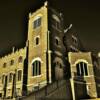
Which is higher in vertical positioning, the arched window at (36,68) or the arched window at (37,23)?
the arched window at (37,23)

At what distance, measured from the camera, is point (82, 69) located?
26281 millimetres

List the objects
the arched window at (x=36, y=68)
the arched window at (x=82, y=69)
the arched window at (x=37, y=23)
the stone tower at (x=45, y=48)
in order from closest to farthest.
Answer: the stone tower at (x=45, y=48)
the arched window at (x=82, y=69)
the arched window at (x=36, y=68)
the arched window at (x=37, y=23)

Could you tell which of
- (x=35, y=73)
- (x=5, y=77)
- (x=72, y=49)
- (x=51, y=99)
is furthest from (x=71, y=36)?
(x=51, y=99)

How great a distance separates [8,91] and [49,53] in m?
11.9

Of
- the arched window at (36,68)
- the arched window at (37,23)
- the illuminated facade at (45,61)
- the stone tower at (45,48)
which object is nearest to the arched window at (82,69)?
the illuminated facade at (45,61)

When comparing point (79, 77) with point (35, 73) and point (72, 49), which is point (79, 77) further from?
point (72, 49)

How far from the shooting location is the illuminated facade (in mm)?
25234

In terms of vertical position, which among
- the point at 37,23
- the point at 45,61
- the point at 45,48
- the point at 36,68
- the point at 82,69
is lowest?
the point at 82,69

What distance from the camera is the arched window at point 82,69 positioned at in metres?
25.9

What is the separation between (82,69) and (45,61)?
19.9 feet

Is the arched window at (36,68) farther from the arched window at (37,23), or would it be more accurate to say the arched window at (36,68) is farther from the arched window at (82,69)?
the arched window at (37,23)

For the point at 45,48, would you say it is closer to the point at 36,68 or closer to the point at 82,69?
the point at 36,68

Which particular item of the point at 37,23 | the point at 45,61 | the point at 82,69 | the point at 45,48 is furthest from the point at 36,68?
the point at 37,23

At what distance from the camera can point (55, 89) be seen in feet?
64.4
